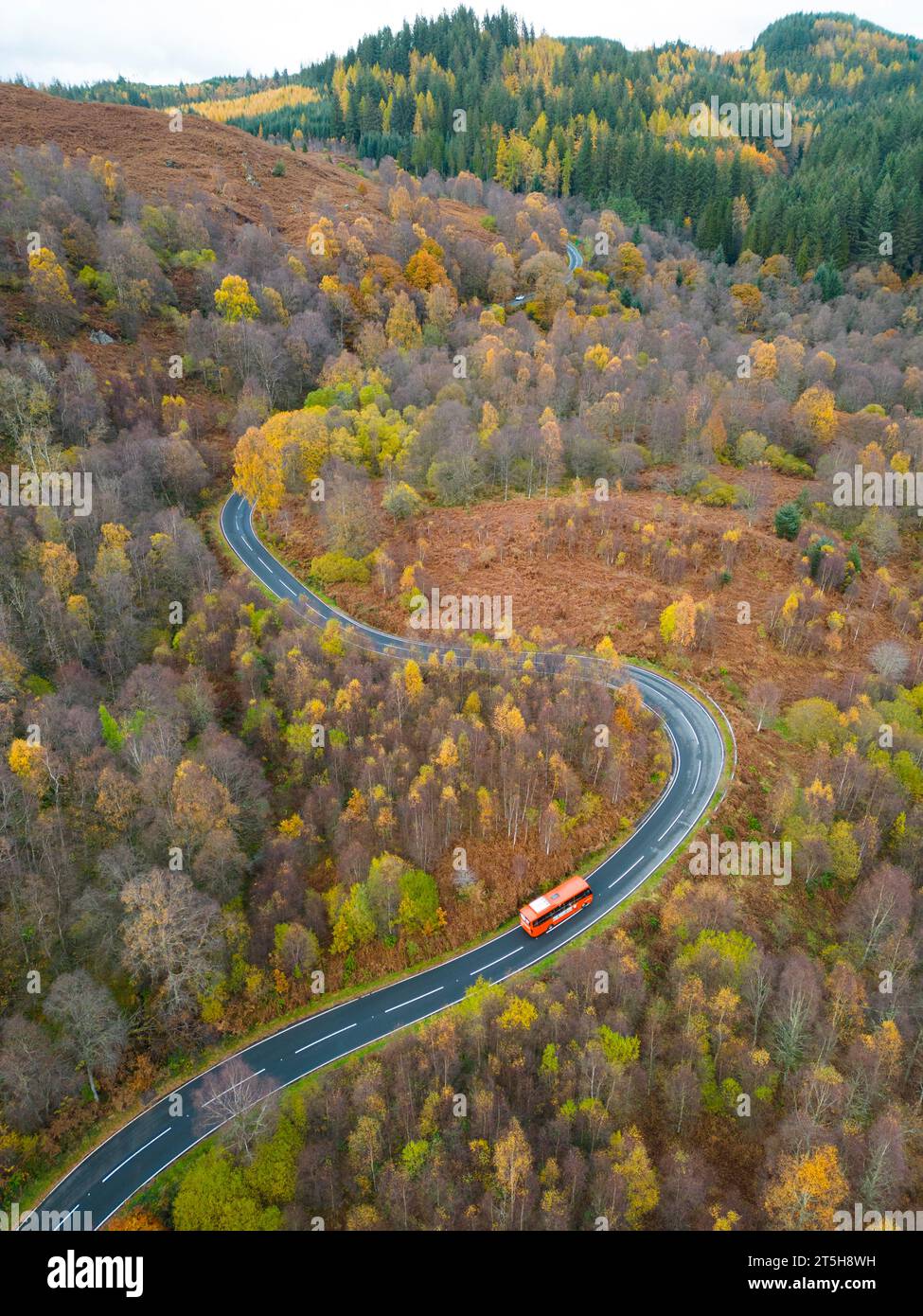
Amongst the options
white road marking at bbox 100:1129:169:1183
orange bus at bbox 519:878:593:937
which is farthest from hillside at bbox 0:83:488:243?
white road marking at bbox 100:1129:169:1183

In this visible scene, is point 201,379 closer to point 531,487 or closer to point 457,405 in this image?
point 457,405

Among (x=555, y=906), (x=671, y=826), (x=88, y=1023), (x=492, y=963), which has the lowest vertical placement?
(x=492, y=963)

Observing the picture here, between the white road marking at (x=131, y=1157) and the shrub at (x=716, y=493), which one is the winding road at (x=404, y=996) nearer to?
the white road marking at (x=131, y=1157)

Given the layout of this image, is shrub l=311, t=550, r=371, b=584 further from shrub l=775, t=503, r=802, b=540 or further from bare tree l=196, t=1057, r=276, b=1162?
bare tree l=196, t=1057, r=276, b=1162

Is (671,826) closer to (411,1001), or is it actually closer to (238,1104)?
(411,1001)

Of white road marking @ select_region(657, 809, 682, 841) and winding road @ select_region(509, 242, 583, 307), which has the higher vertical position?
winding road @ select_region(509, 242, 583, 307)

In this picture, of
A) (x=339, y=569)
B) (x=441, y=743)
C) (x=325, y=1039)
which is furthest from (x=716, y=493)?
(x=325, y=1039)

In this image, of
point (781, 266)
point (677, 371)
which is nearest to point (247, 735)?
point (677, 371)
